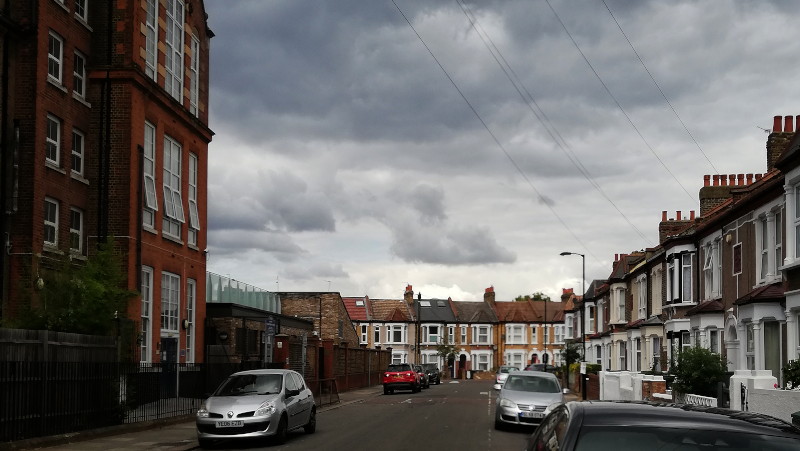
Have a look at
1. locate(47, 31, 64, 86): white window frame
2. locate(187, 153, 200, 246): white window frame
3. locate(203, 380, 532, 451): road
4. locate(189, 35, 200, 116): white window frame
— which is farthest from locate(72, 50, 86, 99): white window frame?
locate(203, 380, 532, 451): road

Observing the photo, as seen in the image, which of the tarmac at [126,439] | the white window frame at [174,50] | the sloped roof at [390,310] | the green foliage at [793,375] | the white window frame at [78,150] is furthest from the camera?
the sloped roof at [390,310]

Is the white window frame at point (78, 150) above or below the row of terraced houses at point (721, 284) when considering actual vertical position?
above

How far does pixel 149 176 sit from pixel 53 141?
4.01m

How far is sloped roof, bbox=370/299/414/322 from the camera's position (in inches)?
4072

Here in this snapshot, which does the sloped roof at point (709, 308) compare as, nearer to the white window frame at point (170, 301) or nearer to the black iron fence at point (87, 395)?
the black iron fence at point (87, 395)

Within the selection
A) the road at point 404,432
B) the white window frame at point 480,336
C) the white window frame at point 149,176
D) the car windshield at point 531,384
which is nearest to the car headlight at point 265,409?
the road at point 404,432

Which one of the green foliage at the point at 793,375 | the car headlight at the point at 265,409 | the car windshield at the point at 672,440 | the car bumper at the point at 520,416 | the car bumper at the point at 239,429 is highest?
the car windshield at the point at 672,440

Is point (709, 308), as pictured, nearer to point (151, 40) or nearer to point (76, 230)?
point (76, 230)

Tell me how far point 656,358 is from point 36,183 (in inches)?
1088

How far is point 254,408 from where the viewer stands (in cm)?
Answer: 1873

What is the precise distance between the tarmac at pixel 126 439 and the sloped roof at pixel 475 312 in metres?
84.7

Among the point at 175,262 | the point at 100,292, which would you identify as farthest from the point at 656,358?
the point at 100,292

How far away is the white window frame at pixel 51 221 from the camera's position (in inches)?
1074

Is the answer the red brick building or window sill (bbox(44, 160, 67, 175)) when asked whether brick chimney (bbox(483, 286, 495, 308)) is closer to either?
the red brick building
